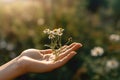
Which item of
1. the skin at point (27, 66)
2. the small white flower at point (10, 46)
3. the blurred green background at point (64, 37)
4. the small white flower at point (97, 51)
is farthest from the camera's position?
the small white flower at point (10, 46)

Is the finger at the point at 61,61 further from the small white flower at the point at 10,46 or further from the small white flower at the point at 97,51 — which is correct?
the small white flower at the point at 10,46

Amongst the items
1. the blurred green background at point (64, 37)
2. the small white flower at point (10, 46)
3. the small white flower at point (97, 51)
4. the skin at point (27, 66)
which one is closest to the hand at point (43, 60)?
the skin at point (27, 66)

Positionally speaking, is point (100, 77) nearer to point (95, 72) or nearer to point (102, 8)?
point (95, 72)

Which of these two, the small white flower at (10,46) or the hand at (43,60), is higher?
the small white flower at (10,46)

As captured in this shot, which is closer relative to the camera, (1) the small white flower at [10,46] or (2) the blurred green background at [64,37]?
(2) the blurred green background at [64,37]

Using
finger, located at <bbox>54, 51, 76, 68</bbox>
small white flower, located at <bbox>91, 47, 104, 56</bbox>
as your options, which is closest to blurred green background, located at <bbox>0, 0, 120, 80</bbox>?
small white flower, located at <bbox>91, 47, 104, 56</bbox>

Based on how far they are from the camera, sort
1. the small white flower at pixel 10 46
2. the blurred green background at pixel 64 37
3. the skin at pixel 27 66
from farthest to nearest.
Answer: the small white flower at pixel 10 46 < the blurred green background at pixel 64 37 < the skin at pixel 27 66

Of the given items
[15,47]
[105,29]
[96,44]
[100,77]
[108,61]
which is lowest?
[100,77]

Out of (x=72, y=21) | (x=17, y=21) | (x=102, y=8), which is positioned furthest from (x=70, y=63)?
(x=102, y=8)
